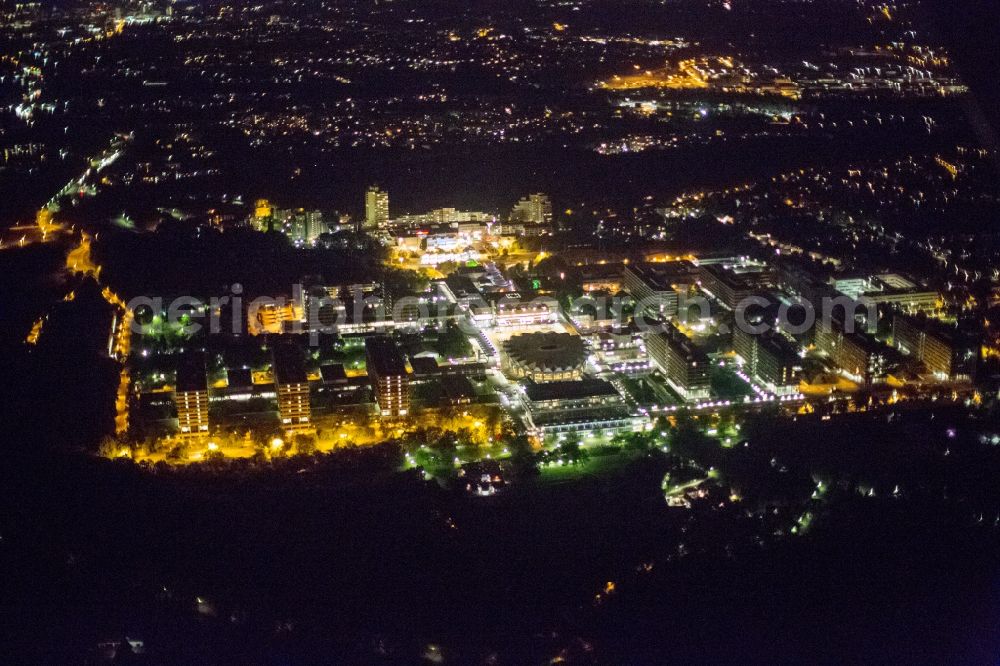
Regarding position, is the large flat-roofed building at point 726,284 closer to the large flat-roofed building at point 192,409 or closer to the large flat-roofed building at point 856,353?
the large flat-roofed building at point 856,353

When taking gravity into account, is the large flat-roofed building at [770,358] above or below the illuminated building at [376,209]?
below

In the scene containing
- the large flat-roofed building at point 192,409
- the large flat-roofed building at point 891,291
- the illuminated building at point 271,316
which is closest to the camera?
the large flat-roofed building at point 192,409

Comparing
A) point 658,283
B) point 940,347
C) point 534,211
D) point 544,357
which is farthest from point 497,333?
point 534,211

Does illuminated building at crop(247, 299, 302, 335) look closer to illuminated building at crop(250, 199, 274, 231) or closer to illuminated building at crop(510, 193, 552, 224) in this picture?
illuminated building at crop(250, 199, 274, 231)

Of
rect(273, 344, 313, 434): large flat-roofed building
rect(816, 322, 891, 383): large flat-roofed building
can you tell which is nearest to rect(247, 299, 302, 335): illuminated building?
rect(273, 344, 313, 434): large flat-roofed building

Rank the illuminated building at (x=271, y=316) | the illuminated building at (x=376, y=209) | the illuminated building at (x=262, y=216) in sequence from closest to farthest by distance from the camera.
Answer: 1. the illuminated building at (x=271, y=316)
2. the illuminated building at (x=262, y=216)
3. the illuminated building at (x=376, y=209)

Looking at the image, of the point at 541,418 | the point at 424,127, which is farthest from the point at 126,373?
the point at 424,127

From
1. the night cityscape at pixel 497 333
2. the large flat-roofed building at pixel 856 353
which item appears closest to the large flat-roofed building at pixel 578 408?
the night cityscape at pixel 497 333
